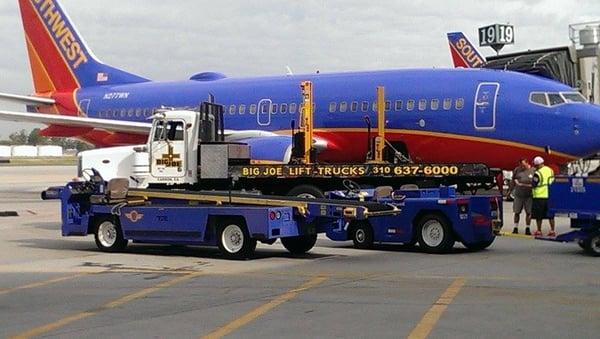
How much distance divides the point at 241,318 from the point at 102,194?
8386mm

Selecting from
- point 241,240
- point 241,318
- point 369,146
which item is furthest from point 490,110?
point 241,318

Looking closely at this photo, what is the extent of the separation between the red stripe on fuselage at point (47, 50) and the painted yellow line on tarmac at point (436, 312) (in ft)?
91.0

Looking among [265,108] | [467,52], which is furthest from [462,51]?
[265,108]

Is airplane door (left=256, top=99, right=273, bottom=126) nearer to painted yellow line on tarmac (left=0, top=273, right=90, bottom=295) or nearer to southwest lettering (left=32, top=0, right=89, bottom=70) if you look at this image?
southwest lettering (left=32, top=0, right=89, bottom=70)

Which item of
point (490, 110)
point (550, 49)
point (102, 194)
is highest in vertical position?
point (550, 49)

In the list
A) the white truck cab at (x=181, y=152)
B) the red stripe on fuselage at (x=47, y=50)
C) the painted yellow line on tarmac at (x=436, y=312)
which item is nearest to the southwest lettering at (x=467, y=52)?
the red stripe on fuselage at (x=47, y=50)

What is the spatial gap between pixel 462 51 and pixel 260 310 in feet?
152

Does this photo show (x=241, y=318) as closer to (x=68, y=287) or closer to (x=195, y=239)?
(x=68, y=287)

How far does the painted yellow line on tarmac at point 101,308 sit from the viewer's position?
9312mm

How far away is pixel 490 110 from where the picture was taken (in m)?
23.8

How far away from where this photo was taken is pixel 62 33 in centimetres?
3738

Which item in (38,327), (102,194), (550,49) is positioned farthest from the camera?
(550,49)

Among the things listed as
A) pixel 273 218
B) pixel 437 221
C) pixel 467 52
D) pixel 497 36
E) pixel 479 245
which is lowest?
pixel 479 245

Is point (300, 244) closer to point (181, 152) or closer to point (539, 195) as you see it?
point (181, 152)
